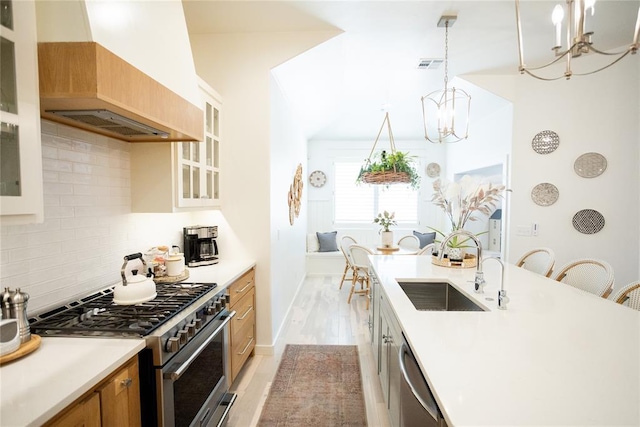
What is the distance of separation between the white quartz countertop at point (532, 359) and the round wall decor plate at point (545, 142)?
239 centimetres

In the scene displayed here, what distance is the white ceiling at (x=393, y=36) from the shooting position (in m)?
2.44

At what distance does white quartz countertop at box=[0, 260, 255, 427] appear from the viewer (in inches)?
32.5

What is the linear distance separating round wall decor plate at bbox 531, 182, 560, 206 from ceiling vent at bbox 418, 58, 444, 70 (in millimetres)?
1791

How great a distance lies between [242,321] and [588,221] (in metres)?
3.77

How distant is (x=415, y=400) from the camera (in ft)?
3.76

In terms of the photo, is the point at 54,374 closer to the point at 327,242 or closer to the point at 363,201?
the point at 327,242

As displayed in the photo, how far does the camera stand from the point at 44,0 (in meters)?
1.13

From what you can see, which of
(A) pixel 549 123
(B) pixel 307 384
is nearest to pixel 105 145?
(B) pixel 307 384

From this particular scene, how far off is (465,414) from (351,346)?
245 centimetres

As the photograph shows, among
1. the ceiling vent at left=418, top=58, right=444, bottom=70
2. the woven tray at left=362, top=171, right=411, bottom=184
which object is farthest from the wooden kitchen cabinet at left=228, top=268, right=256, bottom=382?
the ceiling vent at left=418, top=58, right=444, bottom=70

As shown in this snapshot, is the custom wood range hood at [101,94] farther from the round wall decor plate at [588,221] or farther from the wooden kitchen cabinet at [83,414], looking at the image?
the round wall decor plate at [588,221]

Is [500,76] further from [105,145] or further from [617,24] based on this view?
[105,145]

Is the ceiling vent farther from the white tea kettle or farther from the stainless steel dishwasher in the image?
the white tea kettle

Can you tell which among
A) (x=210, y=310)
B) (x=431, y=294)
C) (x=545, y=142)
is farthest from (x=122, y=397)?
(x=545, y=142)
